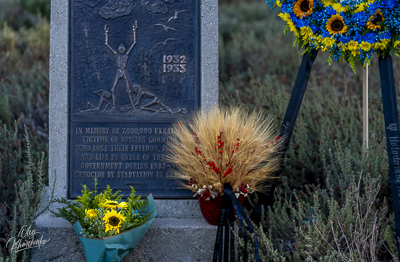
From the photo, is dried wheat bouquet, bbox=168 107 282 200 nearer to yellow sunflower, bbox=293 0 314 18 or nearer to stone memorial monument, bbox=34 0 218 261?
stone memorial monument, bbox=34 0 218 261

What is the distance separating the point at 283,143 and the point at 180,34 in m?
1.26

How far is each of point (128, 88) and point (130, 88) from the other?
0.06 feet

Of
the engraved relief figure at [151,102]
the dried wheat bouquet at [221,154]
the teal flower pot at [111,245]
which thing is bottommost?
the teal flower pot at [111,245]

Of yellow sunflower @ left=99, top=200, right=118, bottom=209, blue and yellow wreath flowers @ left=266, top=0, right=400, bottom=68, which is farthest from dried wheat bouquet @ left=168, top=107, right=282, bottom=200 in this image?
blue and yellow wreath flowers @ left=266, top=0, right=400, bottom=68

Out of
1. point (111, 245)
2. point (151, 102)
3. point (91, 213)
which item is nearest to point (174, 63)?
point (151, 102)

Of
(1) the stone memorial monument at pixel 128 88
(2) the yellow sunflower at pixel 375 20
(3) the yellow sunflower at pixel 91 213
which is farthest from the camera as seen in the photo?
(1) the stone memorial monument at pixel 128 88

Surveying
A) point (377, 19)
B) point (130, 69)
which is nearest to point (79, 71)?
point (130, 69)

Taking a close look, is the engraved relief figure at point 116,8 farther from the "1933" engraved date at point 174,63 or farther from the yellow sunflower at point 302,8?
the yellow sunflower at point 302,8

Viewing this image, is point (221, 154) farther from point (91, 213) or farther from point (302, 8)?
point (302, 8)

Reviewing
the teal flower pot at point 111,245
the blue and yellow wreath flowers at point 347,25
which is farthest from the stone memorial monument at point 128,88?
the blue and yellow wreath flowers at point 347,25

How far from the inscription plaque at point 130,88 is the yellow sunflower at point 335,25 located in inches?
41.6

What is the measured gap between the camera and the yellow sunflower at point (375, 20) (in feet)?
10.6

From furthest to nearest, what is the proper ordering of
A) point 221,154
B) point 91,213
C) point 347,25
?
point 347,25 → point 221,154 → point 91,213

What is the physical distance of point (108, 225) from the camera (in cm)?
287
